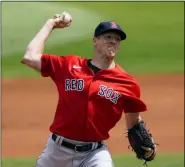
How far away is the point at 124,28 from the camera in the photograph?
2322cm

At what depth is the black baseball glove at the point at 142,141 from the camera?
607 cm

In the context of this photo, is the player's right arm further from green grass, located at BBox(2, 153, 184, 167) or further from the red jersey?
green grass, located at BBox(2, 153, 184, 167)

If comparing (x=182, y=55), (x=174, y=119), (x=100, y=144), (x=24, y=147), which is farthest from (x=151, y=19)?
(x=100, y=144)

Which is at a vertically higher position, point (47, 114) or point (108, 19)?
point (108, 19)

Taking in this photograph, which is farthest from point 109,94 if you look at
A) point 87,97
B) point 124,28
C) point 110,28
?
point 124,28

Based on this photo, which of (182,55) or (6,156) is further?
(182,55)

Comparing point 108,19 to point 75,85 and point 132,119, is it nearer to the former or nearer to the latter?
point 132,119

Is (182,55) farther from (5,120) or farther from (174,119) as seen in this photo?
(5,120)

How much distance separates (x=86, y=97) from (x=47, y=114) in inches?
360

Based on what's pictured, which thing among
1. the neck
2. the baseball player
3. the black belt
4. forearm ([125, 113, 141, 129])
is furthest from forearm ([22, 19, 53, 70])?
forearm ([125, 113, 141, 129])

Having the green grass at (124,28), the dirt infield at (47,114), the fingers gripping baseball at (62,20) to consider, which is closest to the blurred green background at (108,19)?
the green grass at (124,28)

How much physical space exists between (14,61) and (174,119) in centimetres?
724

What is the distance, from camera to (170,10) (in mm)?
25031

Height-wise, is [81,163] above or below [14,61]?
below
